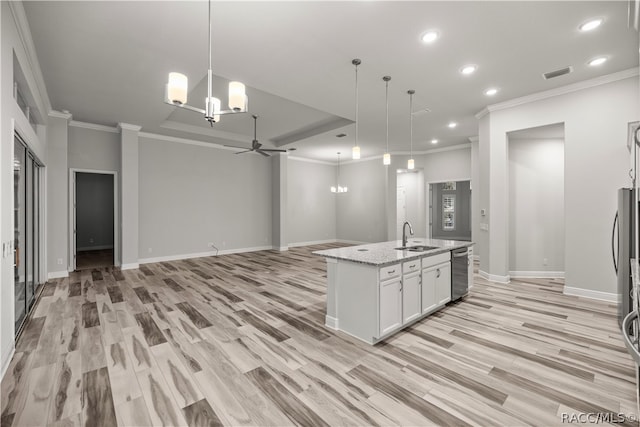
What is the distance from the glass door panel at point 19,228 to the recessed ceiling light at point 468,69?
18.4ft

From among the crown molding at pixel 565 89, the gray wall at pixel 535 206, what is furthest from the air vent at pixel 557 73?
the gray wall at pixel 535 206

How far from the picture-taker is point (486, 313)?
148 inches

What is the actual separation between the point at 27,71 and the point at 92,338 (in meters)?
3.30

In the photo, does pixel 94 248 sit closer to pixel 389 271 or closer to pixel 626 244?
pixel 389 271

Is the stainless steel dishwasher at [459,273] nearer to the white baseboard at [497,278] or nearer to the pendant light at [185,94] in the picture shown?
the white baseboard at [497,278]

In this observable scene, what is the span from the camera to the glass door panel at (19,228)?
327 centimetres

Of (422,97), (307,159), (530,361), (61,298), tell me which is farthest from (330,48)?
(307,159)

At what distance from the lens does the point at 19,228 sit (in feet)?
11.8

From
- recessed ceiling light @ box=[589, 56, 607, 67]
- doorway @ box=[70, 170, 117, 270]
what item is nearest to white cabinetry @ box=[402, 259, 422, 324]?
recessed ceiling light @ box=[589, 56, 607, 67]

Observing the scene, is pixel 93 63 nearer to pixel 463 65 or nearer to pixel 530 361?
pixel 463 65

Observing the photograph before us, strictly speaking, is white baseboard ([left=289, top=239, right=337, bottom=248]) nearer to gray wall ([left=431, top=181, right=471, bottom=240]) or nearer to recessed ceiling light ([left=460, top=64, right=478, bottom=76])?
gray wall ([left=431, top=181, right=471, bottom=240])

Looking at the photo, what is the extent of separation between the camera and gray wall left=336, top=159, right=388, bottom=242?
992 cm

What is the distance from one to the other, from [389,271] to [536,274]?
4578 millimetres

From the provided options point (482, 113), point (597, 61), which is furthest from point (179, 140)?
point (597, 61)
